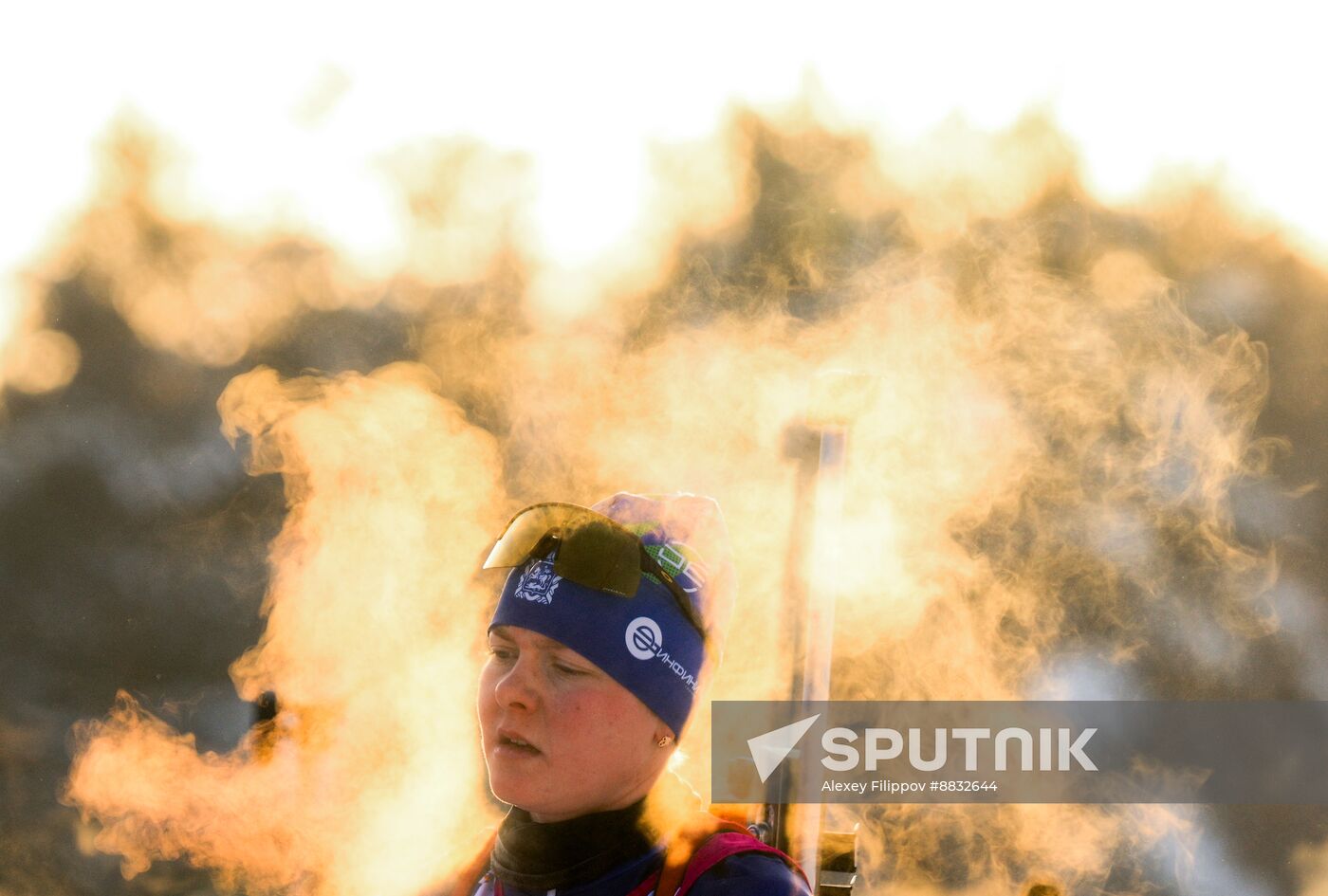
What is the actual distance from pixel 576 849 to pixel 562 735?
154 mm

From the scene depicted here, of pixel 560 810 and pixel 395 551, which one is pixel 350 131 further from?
pixel 560 810

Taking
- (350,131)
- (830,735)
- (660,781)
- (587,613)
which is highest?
(350,131)

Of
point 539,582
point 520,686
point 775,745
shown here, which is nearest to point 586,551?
point 539,582

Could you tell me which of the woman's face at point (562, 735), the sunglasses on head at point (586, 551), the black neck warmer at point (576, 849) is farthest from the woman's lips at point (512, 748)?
the sunglasses on head at point (586, 551)

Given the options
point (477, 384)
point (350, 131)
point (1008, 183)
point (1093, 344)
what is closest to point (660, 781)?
point (477, 384)

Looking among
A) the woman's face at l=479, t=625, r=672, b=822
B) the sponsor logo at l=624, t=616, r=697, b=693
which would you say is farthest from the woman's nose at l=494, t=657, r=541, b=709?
the sponsor logo at l=624, t=616, r=697, b=693

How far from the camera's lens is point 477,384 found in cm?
536

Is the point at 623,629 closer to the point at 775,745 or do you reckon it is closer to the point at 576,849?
the point at 576,849

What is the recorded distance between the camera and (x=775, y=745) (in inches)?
123

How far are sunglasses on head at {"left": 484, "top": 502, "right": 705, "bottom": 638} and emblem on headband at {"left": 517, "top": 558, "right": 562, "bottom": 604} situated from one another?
18 mm

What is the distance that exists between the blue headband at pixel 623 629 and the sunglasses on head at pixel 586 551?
16 mm

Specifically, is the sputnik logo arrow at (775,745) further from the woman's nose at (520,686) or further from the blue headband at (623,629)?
the woman's nose at (520,686)

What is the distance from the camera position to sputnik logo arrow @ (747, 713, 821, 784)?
10.1 ft

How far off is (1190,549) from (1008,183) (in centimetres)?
201
